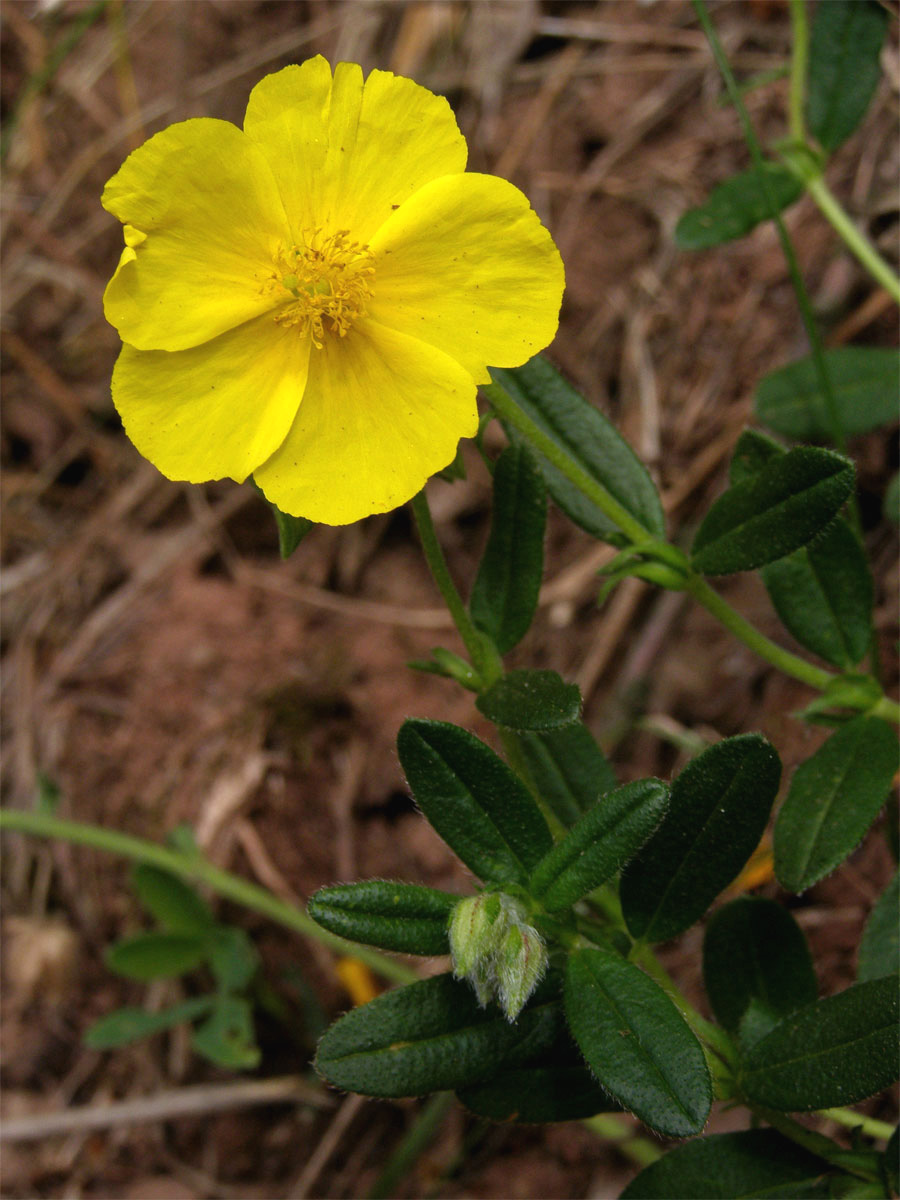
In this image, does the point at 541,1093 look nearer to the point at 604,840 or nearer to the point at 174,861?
the point at 604,840

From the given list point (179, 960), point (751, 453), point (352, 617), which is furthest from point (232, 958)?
point (751, 453)

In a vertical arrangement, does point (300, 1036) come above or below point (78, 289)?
below

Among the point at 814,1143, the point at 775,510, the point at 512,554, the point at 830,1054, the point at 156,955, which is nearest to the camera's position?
the point at 830,1054

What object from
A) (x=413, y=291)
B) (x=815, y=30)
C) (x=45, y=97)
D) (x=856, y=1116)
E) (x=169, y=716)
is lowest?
(x=169, y=716)

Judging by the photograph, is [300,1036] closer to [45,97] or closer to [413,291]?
[413,291]

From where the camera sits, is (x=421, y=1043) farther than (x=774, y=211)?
No

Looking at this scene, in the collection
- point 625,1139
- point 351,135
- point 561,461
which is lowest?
point 625,1139

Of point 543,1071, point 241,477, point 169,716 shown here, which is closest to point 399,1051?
point 543,1071
